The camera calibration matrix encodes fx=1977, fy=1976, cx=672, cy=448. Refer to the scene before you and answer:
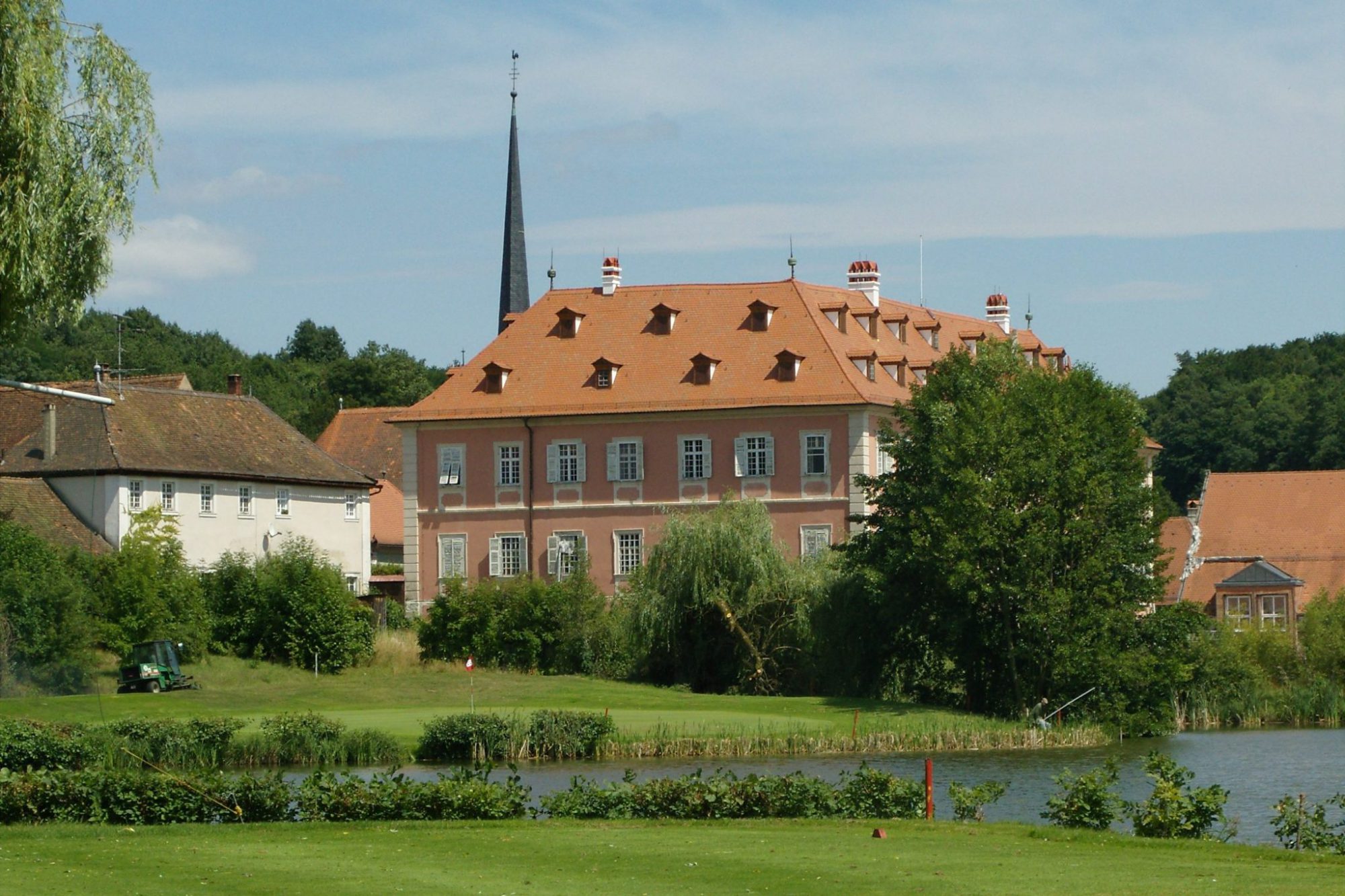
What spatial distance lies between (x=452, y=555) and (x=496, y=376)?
5813 millimetres

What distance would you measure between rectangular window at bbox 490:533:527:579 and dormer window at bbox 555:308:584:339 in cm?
687

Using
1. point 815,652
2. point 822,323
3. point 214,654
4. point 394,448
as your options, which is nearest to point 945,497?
point 815,652

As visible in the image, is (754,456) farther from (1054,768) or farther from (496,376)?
(1054,768)

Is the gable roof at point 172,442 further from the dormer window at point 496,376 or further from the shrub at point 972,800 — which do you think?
the shrub at point 972,800

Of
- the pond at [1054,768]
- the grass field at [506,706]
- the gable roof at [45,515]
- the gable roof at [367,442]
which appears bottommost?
the pond at [1054,768]

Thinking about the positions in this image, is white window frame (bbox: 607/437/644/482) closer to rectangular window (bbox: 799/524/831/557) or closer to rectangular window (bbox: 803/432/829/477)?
rectangular window (bbox: 803/432/829/477)

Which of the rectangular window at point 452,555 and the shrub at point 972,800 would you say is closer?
the shrub at point 972,800

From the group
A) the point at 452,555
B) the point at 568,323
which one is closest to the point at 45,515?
the point at 452,555

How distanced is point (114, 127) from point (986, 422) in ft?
92.6

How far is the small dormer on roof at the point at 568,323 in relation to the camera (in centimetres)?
6369

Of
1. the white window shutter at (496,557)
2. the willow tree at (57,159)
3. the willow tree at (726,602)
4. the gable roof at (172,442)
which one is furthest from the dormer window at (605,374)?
the willow tree at (57,159)

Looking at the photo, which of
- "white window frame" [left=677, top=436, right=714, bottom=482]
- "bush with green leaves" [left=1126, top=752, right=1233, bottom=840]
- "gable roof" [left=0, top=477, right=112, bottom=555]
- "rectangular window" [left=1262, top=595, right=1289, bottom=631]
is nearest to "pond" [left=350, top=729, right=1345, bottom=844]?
"bush with green leaves" [left=1126, top=752, right=1233, bottom=840]

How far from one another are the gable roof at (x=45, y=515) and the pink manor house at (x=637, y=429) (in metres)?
10.5

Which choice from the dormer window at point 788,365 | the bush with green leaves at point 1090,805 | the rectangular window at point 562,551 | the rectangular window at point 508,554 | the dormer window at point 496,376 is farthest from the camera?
the dormer window at point 496,376
